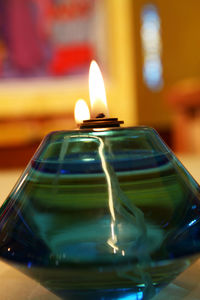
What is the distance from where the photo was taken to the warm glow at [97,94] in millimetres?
214

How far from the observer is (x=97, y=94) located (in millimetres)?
225

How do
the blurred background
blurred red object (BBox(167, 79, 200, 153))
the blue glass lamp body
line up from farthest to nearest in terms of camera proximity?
1. the blurred background
2. blurred red object (BBox(167, 79, 200, 153))
3. the blue glass lamp body

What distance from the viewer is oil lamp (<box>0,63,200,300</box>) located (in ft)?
0.54

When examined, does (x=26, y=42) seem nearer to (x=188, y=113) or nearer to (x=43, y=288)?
(x=188, y=113)

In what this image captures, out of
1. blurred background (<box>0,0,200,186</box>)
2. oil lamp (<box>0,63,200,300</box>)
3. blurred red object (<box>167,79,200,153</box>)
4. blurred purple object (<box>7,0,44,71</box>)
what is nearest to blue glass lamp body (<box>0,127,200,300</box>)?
oil lamp (<box>0,63,200,300</box>)

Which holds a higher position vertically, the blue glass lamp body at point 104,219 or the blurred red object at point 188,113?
the blue glass lamp body at point 104,219

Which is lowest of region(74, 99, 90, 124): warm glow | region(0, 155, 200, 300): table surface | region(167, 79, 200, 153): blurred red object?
region(167, 79, 200, 153): blurred red object

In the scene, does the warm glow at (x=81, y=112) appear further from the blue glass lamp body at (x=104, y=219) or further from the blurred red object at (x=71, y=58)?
the blurred red object at (x=71, y=58)

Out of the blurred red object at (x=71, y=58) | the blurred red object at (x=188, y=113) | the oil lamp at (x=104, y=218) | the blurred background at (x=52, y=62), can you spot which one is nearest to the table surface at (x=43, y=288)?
the oil lamp at (x=104, y=218)

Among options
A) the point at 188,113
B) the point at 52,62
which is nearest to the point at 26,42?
the point at 52,62

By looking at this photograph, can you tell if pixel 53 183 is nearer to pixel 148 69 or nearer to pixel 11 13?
pixel 11 13

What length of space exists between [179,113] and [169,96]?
0.31 feet

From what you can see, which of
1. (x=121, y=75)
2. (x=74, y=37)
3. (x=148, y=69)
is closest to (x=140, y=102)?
(x=148, y=69)

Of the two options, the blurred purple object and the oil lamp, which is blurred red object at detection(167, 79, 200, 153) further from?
the oil lamp
